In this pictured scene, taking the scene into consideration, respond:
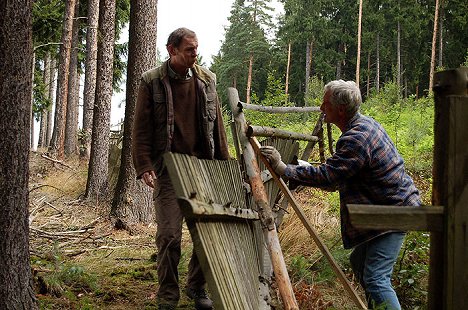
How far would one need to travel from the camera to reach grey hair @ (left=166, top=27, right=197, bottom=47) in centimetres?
422

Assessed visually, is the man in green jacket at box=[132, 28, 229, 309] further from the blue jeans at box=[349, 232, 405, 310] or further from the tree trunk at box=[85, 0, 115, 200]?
the tree trunk at box=[85, 0, 115, 200]

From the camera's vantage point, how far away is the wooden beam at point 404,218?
6.78ft

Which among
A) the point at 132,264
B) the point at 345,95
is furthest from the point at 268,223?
the point at 132,264

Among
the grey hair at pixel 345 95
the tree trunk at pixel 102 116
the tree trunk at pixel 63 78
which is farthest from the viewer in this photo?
the tree trunk at pixel 63 78

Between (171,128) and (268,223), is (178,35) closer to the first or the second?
(171,128)

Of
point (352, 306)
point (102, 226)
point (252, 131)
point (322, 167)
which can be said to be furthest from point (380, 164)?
point (102, 226)

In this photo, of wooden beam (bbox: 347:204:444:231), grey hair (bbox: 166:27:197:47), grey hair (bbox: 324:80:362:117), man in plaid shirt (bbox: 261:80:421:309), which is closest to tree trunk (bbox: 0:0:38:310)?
grey hair (bbox: 166:27:197:47)

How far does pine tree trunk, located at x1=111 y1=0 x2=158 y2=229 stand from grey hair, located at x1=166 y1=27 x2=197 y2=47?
380cm

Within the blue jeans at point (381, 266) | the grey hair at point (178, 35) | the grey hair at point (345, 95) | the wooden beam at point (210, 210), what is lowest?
the blue jeans at point (381, 266)

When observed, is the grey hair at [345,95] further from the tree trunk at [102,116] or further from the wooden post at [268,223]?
the tree trunk at [102,116]

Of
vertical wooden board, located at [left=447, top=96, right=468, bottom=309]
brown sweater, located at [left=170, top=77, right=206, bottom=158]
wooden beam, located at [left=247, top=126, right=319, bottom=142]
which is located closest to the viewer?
vertical wooden board, located at [left=447, top=96, right=468, bottom=309]

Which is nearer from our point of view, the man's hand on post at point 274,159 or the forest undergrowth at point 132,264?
the man's hand on post at point 274,159

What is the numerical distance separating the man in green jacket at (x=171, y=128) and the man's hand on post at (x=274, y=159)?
2.38ft

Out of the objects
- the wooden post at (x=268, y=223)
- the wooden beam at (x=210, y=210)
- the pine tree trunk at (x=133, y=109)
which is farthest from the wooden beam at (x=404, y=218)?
the pine tree trunk at (x=133, y=109)
